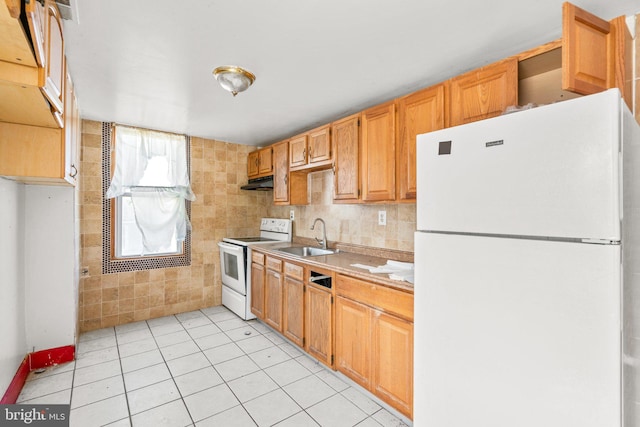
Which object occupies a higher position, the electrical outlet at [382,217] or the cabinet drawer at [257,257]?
the electrical outlet at [382,217]

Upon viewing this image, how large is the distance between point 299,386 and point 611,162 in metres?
2.20

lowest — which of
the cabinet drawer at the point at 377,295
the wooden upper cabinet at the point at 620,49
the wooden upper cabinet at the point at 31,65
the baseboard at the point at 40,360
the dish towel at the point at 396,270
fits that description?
the baseboard at the point at 40,360

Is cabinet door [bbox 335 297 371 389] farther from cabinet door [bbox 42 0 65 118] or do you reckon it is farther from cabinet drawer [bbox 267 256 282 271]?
cabinet door [bbox 42 0 65 118]

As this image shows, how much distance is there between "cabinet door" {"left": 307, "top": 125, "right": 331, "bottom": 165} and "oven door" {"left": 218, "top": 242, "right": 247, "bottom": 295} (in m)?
1.38

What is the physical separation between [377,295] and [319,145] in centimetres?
158

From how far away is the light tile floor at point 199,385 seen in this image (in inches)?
73.4

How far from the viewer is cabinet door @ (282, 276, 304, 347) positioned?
8.64 feet

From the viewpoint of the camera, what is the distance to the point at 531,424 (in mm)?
1042

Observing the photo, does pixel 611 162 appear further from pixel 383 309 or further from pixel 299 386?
pixel 299 386

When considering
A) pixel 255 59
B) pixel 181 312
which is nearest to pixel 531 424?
pixel 255 59

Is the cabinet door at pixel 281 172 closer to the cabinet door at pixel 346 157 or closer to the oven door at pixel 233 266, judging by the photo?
the oven door at pixel 233 266

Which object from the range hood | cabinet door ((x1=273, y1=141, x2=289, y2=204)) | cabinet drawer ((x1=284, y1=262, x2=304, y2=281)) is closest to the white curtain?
the range hood

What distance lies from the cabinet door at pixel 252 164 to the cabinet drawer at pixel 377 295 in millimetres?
2335

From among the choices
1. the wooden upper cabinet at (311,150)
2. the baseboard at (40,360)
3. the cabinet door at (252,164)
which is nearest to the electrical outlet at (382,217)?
the wooden upper cabinet at (311,150)
